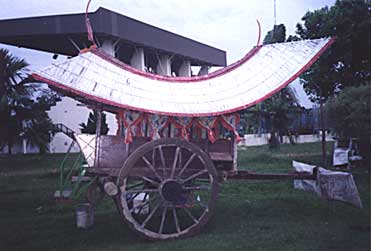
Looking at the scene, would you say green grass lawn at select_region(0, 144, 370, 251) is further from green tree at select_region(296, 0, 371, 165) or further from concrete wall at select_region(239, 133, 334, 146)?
concrete wall at select_region(239, 133, 334, 146)

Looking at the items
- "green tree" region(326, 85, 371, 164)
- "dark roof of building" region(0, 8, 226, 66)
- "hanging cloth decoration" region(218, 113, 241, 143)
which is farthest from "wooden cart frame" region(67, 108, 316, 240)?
"dark roof of building" region(0, 8, 226, 66)

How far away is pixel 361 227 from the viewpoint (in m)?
5.43

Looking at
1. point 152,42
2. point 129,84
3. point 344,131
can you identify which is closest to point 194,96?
point 129,84

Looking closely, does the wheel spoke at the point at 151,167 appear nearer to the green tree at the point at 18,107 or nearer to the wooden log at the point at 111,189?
the wooden log at the point at 111,189

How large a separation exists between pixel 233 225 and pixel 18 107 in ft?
28.4

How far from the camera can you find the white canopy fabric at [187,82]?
4.72 metres

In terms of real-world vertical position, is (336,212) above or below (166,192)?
below

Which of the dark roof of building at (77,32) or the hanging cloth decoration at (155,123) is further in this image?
the dark roof of building at (77,32)

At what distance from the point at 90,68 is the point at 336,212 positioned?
4230mm

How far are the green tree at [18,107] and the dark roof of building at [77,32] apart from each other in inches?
56.3

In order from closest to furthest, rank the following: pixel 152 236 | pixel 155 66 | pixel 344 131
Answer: pixel 152 236 < pixel 344 131 < pixel 155 66

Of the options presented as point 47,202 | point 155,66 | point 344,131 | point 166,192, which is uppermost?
point 155,66

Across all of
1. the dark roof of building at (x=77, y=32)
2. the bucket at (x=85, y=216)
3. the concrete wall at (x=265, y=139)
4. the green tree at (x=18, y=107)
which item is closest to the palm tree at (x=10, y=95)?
the green tree at (x=18, y=107)

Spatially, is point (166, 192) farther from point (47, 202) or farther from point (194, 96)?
point (47, 202)
